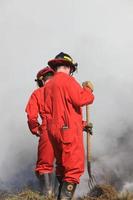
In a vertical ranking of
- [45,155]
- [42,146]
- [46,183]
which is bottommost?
[46,183]

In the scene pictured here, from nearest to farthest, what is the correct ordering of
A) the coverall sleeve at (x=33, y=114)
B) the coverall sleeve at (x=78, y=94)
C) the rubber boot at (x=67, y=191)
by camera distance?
1. the rubber boot at (x=67, y=191)
2. the coverall sleeve at (x=78, y=94)
3. the coverall sleeve at (x=33, y=114)

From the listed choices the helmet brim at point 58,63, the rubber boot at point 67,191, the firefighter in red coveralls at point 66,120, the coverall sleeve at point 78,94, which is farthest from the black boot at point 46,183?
the helmet brim at point 58,63

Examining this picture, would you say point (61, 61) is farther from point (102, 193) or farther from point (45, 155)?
point (102, 193)

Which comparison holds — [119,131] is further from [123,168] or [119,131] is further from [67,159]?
[67,159]

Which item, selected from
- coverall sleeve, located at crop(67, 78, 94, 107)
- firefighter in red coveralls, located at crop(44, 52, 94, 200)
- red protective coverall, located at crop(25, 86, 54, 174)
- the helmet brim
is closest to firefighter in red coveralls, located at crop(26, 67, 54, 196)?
red protective coverall, located at crop(25, 86, 54, 174)

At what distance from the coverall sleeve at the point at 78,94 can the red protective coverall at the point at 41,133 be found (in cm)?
44

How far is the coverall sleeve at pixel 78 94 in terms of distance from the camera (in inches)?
309

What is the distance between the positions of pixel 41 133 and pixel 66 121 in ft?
1.41

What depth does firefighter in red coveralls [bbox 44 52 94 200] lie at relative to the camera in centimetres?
754

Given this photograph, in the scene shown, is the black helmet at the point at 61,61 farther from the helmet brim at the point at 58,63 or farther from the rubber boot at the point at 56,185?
the rubber boot at the point at 56,185

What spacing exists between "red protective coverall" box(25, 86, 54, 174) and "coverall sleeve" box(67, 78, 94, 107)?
444 millimetres

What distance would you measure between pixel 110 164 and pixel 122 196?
73.2 feet

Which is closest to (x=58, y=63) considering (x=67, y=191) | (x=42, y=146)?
(x=42, y=146)

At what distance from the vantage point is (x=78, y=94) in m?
7.90
